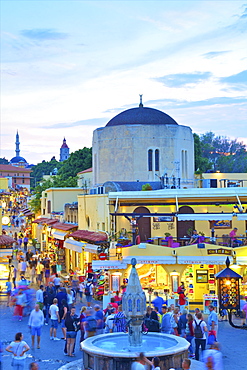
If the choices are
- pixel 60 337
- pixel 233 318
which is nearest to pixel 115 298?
pixel 60 337

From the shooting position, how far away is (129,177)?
118ft

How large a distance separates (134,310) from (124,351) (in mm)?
902

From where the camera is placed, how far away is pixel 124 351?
11.7m

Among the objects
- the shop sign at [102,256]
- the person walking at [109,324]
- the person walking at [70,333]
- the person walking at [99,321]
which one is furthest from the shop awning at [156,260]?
the person walking at [70,333]

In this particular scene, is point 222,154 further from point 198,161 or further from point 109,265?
point 109,265

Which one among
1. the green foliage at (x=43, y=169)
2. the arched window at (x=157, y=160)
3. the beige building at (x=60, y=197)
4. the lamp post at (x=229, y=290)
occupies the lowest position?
the lamp post at (x=229, y=290)

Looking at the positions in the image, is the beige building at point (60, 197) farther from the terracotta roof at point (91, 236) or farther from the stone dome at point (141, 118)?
the terracotta roof at point (91, 236)

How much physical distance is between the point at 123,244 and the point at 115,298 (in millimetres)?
5058

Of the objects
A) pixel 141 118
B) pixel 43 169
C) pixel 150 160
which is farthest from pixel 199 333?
pixel 43 169

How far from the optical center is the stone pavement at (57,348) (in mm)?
13094

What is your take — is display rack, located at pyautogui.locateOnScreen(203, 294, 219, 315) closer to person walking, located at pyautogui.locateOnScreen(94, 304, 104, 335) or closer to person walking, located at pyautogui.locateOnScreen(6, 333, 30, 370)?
person walking, located at pyautogui.locateOnScreen(94, 304, 104, 335)

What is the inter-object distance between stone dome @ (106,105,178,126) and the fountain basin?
24.4m

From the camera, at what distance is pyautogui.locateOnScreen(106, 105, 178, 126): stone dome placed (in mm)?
36250

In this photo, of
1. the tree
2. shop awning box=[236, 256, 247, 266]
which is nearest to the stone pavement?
shop awning box=[236, 256, 247, 266]
